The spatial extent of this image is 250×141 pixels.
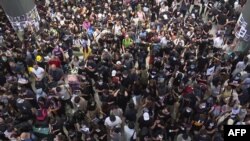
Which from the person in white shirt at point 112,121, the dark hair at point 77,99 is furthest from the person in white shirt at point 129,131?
the dark hair at point 77,99

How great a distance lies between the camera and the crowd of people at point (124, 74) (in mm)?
9922

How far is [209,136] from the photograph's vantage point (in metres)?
9.56

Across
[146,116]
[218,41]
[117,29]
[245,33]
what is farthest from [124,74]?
[245,33]

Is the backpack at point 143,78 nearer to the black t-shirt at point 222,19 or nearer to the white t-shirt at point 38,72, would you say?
the white t-shirt at point 38,72

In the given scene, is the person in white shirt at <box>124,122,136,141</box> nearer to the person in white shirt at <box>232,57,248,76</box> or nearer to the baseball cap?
the baseball cap

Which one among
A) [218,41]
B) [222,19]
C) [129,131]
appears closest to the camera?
[129,131]

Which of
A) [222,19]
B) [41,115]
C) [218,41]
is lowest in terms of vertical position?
[41,115]

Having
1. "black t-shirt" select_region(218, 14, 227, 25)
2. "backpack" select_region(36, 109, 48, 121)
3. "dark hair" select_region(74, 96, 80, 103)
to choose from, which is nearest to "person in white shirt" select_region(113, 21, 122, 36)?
"black t-shirt" select_region(218, 14, 227, 25)

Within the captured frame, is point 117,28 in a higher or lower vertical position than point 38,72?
A: higher

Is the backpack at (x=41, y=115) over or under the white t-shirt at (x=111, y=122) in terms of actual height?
over

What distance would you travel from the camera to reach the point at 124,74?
11180 millimetres

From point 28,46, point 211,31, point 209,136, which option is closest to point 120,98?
point 209,136

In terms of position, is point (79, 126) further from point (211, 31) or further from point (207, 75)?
point (211, 31)

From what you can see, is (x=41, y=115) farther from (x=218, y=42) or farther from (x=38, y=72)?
(x=218, y=42)
